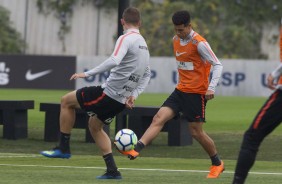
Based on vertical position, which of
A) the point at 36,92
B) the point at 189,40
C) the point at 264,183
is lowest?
the point at 36,92

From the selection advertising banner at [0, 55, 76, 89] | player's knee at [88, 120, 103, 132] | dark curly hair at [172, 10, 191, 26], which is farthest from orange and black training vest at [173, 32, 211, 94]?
advertising banner at [0, 55, 76, 89]

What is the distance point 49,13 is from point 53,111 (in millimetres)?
36269

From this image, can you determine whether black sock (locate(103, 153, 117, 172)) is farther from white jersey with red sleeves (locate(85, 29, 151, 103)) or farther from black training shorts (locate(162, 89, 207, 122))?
black training shorts (locate(162, 89, 207, 122))

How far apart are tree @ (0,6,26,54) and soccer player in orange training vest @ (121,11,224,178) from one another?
Result: 3871cm

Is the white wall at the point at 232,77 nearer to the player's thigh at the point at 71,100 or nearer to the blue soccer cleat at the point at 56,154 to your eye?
the blue soccer cleat at the point at 56,154

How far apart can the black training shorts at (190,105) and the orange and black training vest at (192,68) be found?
7cm

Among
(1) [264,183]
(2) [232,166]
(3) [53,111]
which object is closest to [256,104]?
(3) [53,111]

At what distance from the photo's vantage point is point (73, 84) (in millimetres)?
37812

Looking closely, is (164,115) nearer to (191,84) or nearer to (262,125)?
(191,84)

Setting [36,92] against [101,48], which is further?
[101,48]

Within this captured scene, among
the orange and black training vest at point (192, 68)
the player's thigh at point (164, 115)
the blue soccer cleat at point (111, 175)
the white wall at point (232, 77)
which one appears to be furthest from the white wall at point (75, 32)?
the blue soccer cleat at point (111, 175)

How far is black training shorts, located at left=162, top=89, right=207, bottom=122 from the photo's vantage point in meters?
12.2

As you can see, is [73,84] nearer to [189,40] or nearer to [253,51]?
[253,51]

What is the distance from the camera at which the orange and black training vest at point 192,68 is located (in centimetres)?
1229
